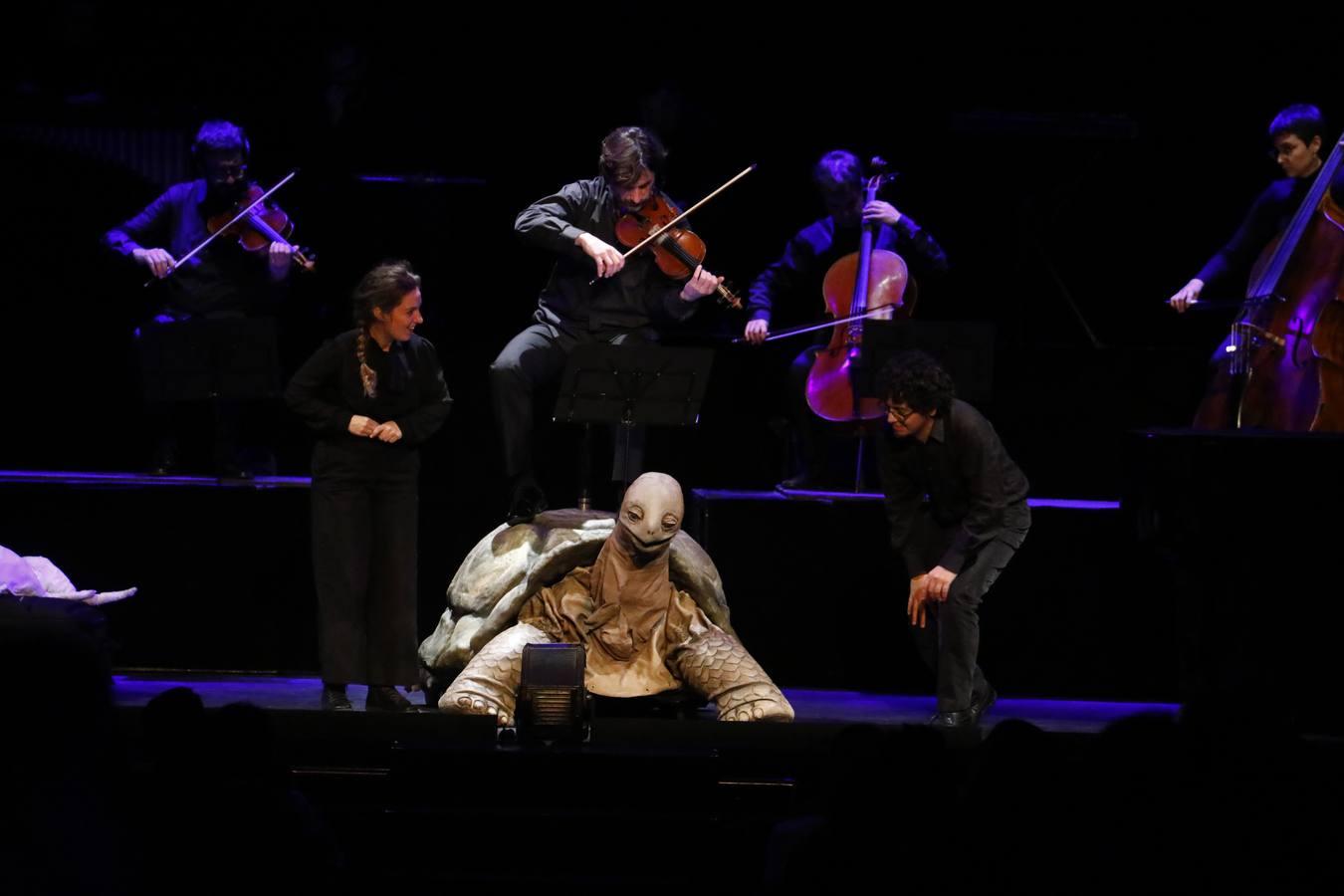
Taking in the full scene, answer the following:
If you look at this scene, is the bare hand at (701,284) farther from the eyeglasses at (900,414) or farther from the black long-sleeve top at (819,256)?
the eyeglasses at (900,414)

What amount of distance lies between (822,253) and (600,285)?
4.25 ft

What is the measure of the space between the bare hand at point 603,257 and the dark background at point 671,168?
4.34ft

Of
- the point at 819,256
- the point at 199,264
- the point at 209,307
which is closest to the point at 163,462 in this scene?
the point at 209,307

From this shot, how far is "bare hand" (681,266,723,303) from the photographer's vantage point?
7.10 meters

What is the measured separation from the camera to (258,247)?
25.5 feet

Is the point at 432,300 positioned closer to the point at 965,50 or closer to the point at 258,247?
the point at 258,247

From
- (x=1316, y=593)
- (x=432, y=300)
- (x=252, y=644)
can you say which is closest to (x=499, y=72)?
(x=432, y=300)

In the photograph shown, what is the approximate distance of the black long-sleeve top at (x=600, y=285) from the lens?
289 inches

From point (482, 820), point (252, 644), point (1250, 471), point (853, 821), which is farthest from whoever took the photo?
point (252, 644)

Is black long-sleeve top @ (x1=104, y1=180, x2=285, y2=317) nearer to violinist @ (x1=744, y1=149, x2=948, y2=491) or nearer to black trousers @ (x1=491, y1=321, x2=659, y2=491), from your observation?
black trousers @ (x1=491, y1=321, x2=659, y2=491)

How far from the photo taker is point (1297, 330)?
6.86m

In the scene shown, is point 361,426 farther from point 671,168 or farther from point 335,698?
point 671,168

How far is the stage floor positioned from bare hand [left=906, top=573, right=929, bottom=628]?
41 centimetres

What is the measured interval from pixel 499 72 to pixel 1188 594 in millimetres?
4513
